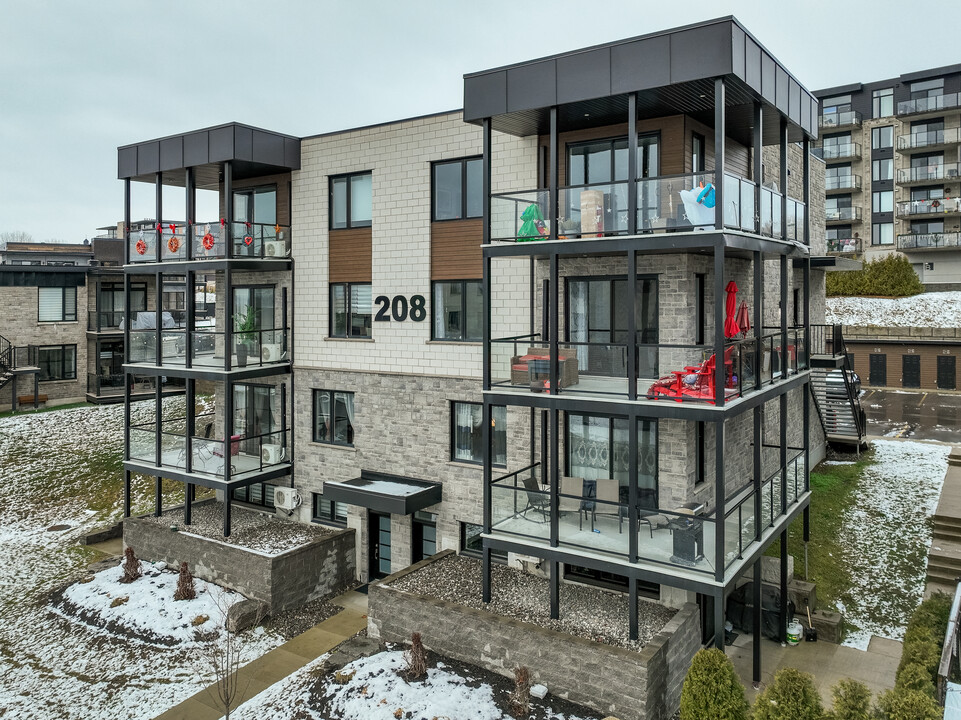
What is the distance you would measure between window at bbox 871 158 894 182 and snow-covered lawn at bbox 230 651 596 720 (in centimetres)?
5251

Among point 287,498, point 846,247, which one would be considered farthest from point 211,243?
point 846,247

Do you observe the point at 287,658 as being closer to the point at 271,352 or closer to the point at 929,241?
the point at 271,352

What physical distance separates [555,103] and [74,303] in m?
32.0

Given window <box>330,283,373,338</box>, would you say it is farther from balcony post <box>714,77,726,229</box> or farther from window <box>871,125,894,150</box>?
window <box>871,125,894,150</box>

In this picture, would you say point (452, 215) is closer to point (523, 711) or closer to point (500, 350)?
point (500, 350)

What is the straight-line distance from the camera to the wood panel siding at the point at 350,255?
17703 mm

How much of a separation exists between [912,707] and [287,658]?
406 inches

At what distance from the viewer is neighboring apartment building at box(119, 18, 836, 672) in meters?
11.4

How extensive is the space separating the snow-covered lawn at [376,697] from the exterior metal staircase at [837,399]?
16.5 m

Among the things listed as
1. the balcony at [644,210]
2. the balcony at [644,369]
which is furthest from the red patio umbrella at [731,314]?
the balcony at [644,210]

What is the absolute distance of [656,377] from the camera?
12344 mm

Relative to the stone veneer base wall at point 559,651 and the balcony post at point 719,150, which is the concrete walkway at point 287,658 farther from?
the balcony post at point 719,150

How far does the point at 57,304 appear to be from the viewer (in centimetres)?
3506

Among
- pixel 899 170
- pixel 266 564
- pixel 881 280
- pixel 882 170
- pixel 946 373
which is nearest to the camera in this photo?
pixel 266 564
